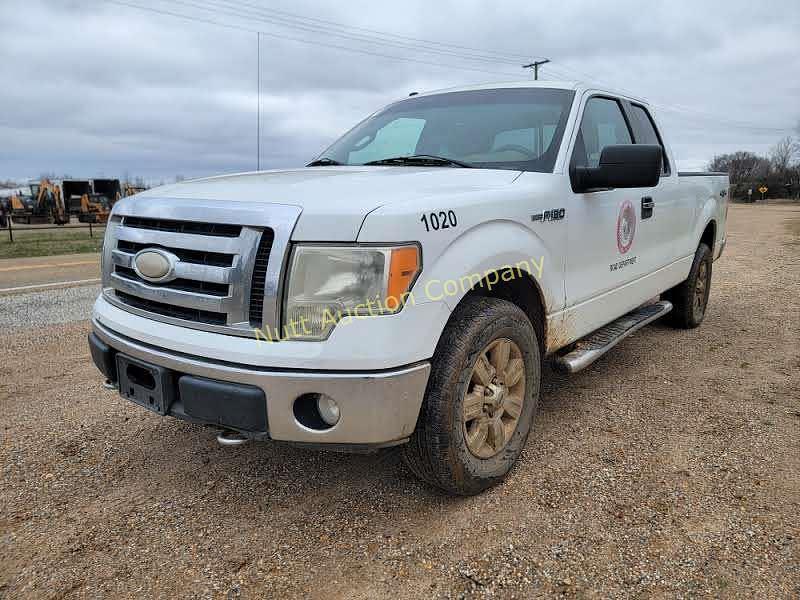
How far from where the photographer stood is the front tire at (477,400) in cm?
220

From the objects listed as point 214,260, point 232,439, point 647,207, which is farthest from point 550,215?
point 232,439

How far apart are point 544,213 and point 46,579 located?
2.44 metres

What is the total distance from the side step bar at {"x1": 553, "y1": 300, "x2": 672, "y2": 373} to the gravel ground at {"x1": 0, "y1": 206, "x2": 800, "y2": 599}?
0.40 meters

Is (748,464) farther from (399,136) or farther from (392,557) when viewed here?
(399,136)

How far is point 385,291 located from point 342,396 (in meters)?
0.38

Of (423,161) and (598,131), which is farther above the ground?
(598,131)

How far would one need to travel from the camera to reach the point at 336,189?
2223mm

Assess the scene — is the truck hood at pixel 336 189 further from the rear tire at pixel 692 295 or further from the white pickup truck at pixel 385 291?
the rear tire at pixel 692 295

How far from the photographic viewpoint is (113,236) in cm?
254

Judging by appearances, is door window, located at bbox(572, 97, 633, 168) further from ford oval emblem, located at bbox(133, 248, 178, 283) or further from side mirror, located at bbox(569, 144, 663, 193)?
ford oval emblem, located at bbox(133, 248, 178, 283)

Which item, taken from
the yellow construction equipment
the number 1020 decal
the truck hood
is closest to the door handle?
the truck hood

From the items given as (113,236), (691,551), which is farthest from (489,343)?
(113,236)

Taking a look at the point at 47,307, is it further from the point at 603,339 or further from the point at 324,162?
the point at 603,339

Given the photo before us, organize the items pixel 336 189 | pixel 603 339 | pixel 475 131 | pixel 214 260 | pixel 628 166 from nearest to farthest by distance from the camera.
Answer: pixel 214 260 → pixel 336 189 → pixel 628 166 → pixel 475 131 → pixel 603 339
